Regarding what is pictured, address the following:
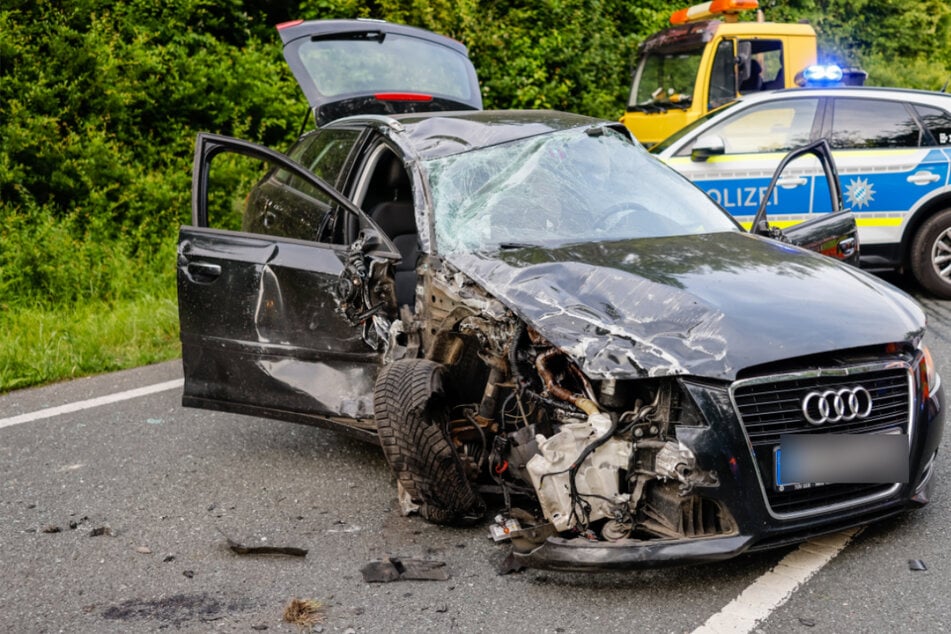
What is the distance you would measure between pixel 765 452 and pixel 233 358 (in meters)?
2.60

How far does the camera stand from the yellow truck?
12797mm

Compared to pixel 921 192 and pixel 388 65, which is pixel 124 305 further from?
pixel 921 192

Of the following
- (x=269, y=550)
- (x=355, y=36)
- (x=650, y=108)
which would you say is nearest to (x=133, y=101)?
(x=355, y=36)

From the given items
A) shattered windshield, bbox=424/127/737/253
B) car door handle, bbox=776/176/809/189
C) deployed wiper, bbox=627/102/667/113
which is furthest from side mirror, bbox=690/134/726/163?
deployed wiper, bbox=627/102/667/113

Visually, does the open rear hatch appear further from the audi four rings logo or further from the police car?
the audi four rings logo

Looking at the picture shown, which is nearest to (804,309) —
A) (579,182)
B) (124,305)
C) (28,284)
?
(579,182)

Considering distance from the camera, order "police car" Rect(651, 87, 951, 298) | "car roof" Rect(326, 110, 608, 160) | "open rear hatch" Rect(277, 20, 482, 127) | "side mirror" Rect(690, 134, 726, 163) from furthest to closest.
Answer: "police car" Rect(651, 87, 951, 298) → "side mirror" Rect(690, 134, 726, 163) → "open rear hatch" Rect(277, 20, 482, 127) → "car roof" Rect(326, 110, 608, 160)

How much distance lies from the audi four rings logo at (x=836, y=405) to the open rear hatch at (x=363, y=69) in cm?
405

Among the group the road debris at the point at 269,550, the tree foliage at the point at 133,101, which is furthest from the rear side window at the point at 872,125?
the road debris at the point at 269,550

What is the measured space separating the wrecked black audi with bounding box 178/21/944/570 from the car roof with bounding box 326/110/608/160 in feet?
0.05

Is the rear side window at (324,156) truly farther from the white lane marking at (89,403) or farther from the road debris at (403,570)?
the road debris at (403,570)

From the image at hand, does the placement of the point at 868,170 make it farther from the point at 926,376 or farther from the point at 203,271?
the point at 203,271

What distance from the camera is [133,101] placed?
10258 mm

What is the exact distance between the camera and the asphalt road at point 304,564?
3383 millimetres
